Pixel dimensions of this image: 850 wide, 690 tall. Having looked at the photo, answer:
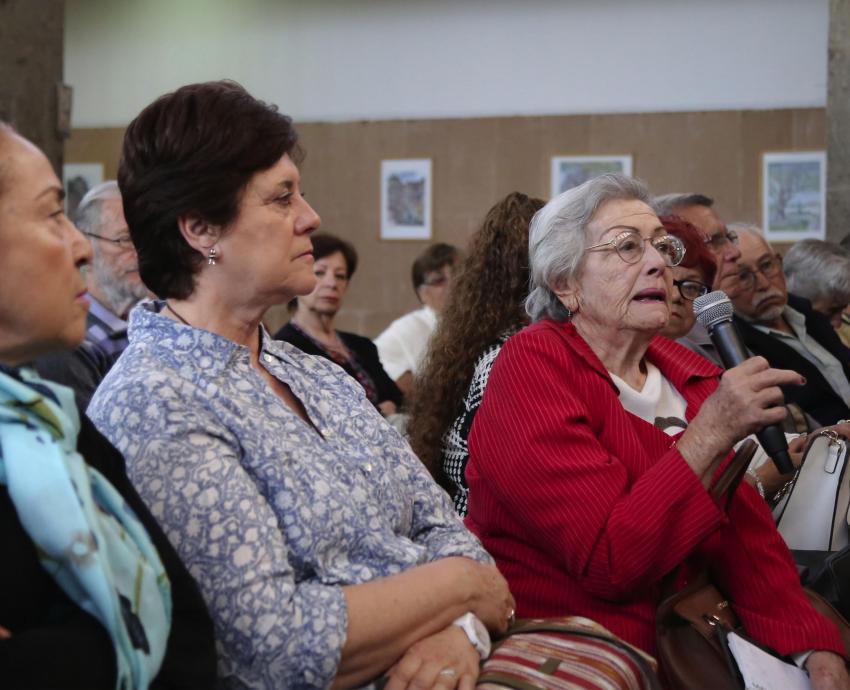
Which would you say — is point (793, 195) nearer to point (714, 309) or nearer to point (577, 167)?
point (577, 167)

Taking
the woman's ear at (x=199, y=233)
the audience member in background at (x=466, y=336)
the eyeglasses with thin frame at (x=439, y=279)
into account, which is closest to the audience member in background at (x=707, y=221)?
the audience member in background at (x=466, y=336)

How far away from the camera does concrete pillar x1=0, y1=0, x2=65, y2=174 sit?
4.93 meters

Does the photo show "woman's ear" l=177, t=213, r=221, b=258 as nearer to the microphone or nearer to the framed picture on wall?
the microphone

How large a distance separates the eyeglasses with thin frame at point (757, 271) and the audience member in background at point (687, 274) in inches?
36.8

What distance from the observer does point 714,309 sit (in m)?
2.38

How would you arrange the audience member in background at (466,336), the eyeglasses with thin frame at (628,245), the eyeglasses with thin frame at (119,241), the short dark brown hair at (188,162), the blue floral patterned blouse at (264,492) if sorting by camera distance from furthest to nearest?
the eyeglasses with thin frame at (119,241) < the audience member in background at (466,336) < the eyeglasses with thin frame at (628,245) < the short dark brown hair at (188,162) < the blue floral patterned blouse at (264,492)

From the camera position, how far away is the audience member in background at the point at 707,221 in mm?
4246

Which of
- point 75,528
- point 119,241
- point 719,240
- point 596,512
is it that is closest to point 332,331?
point 119,241

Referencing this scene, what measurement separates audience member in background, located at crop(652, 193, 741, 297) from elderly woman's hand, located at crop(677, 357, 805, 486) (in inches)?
81.8

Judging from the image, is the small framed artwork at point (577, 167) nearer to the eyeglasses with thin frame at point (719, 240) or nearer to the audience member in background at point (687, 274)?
the eyeglasses with thin frame at point (719, 240)

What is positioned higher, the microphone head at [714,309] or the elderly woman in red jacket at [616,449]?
the microphone head at [714,309]

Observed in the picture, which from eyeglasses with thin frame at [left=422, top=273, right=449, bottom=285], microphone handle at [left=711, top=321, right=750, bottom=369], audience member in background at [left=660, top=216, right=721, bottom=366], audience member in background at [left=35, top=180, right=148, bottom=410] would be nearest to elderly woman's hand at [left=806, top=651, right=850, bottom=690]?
microphone handle at [left=711, top=321, right=750, bottom=369]

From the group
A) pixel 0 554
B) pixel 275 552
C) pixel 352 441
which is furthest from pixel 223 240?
pixel 0 554

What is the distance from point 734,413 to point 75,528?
130 cm
